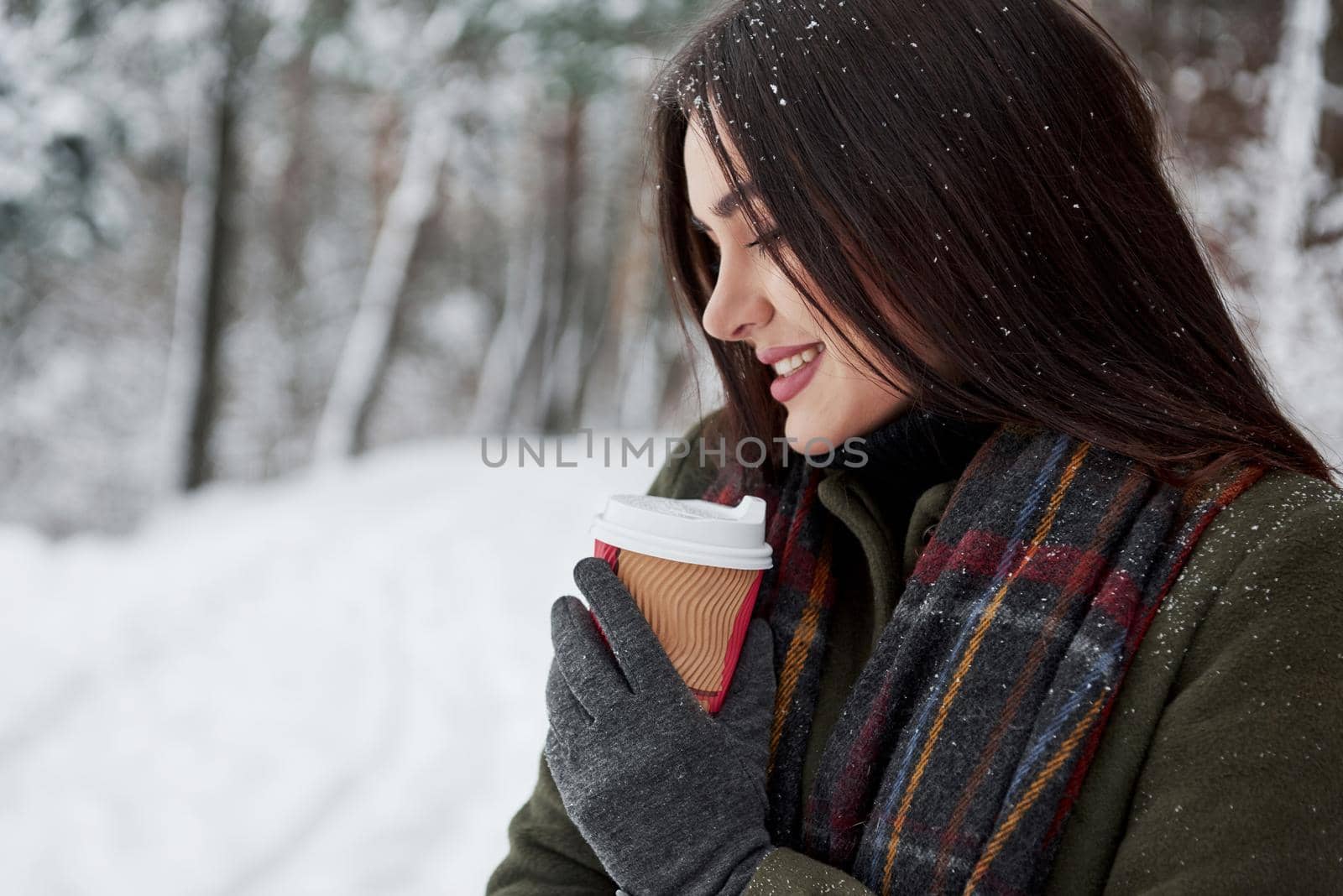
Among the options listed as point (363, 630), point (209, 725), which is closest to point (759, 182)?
point (209, 725)

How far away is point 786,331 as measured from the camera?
151 centimetres

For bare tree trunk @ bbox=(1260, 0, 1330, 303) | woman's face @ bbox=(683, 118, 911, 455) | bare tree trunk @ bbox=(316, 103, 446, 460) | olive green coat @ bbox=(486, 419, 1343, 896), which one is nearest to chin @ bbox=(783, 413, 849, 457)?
woman's face @ bbox=(683, 118, 911, 455)

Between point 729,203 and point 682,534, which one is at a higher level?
point 729,203

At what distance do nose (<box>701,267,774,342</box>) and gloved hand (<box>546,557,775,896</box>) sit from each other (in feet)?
1.52

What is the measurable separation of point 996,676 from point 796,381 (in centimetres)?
59

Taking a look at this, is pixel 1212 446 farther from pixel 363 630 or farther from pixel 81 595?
pixel 81 595

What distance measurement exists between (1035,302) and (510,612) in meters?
3.85

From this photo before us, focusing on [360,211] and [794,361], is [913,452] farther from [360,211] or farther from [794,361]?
[360,211]

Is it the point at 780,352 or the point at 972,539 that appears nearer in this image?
the point at 972,539

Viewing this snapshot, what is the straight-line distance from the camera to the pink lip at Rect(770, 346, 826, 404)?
5.01 feet

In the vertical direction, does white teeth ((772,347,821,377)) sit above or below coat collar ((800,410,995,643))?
above

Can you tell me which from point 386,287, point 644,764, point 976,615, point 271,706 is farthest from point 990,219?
point 386,287

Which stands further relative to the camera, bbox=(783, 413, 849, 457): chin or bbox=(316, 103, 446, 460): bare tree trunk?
bbox=(316, 103, 446, 460): bare tree trunk

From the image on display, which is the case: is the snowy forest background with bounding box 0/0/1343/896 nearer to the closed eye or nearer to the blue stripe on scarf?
the blue stripe on scarf
